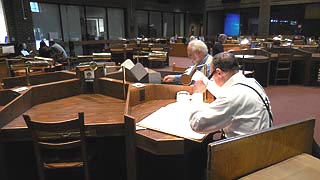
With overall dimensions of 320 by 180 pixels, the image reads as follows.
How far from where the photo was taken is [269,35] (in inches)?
540

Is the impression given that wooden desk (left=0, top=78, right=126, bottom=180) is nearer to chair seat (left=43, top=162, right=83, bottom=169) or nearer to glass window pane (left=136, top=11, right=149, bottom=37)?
chair seat (left=43, top=162, right=83, bottom=169)

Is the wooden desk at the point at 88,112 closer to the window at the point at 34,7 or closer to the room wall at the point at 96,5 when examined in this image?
the room wall at the point at 96,5

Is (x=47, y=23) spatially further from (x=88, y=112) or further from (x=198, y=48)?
(x=88, y=112)

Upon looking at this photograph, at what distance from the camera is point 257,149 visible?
4.77ft

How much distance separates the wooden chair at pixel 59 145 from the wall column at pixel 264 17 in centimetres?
1356

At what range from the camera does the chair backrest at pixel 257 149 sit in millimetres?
1330

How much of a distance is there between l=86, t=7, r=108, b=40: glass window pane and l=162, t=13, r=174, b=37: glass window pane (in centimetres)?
454

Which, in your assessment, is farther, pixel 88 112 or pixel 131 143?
pixel 88 112

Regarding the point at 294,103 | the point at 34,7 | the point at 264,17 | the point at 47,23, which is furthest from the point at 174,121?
the point at 264,17

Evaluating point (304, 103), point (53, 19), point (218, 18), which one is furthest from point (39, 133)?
point (218, 18)

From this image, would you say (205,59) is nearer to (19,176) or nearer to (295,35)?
(19,176)

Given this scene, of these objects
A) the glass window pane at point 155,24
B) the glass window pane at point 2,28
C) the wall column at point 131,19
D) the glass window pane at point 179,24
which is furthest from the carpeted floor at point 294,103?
the glass window pane at point 179,24

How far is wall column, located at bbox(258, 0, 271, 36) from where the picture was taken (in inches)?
528

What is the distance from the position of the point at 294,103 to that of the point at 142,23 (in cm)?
1129
